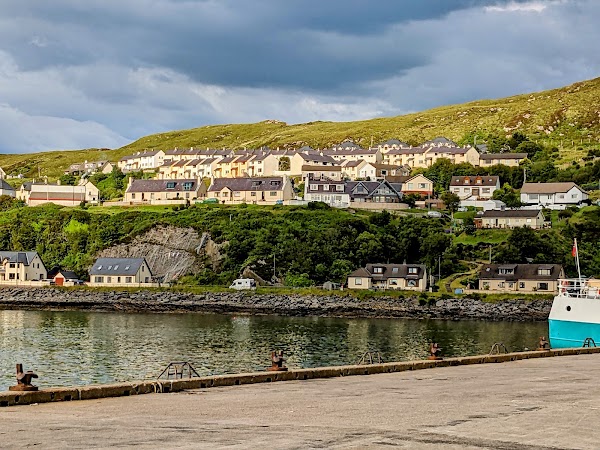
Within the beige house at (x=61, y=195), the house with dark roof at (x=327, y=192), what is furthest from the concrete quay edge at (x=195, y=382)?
the beige house at (x=61, y=195)

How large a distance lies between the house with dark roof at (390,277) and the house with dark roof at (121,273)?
27.0m

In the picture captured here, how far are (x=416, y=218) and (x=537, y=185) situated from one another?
27099 millimetres

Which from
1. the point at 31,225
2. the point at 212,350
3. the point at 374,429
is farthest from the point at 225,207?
the point at 374,429

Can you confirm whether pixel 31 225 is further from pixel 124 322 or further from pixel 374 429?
pixel 374 429

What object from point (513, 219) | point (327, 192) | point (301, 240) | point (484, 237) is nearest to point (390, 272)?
point (301, 240)

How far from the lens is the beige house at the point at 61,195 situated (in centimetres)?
14462

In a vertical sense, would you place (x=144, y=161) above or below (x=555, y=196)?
above

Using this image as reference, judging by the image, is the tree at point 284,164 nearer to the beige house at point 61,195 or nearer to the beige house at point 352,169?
the beige house at point 352,169

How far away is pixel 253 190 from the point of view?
5246 inches

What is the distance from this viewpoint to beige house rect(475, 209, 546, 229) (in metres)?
113

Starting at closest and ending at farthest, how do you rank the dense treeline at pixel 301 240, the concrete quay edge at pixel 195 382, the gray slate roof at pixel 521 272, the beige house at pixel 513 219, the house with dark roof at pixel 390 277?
the concrete quay edge at pixel 195 382, the gray slate roof at pixel 521 272, the house with dark roof at pixel 390 277, the dense treeline at pixel 301 240, the beige house at pixel 513 219

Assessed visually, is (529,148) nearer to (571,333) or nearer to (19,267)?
(19,267)

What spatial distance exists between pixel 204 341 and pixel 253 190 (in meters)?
75.8

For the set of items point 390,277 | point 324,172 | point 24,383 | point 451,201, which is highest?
point 324,172
